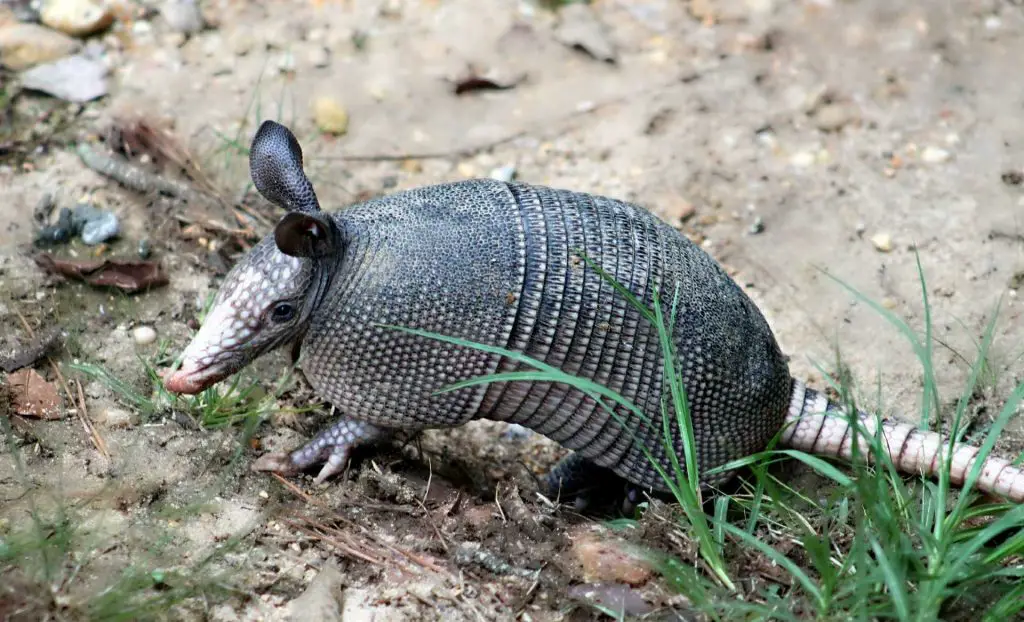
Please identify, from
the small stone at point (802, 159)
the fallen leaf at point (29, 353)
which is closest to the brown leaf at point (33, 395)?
the fallen leaf at point (29, 353)

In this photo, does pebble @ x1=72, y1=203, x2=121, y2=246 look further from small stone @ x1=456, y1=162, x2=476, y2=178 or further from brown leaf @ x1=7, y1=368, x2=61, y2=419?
small stone @ x1=456, y1=162, x2=476, y2=178

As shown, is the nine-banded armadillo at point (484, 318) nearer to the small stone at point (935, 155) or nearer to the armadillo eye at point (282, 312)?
the armadillo eye at point (282, 312)

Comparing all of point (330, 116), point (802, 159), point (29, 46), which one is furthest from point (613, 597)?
point (29, 46)

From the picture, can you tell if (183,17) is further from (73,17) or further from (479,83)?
(479,83)

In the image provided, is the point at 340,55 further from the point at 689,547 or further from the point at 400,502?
the point at 689,547

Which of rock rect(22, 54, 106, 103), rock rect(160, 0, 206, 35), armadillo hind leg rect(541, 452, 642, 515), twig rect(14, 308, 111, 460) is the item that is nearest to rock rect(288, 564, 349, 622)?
twig rect(14, 308, 111, 460)
